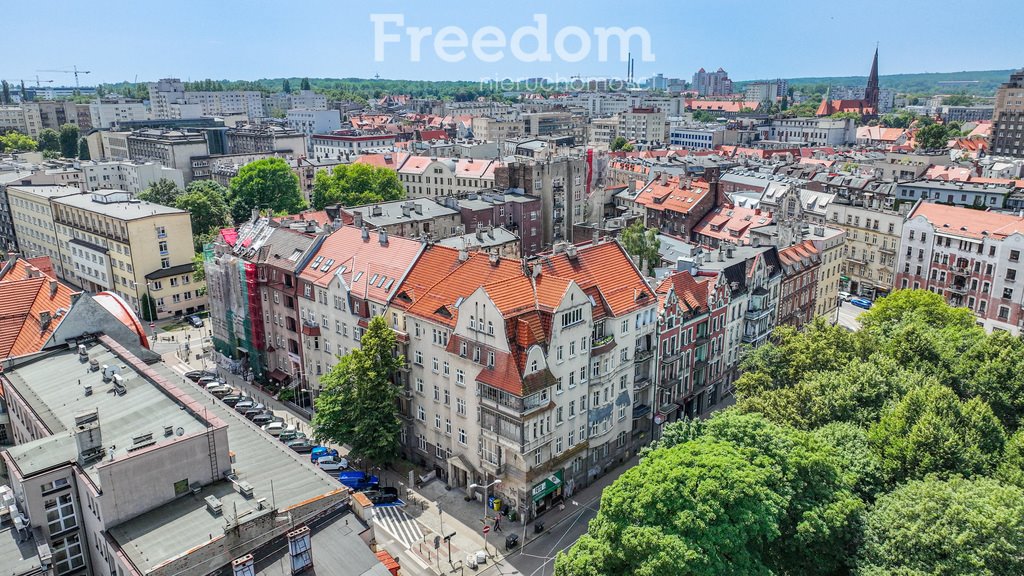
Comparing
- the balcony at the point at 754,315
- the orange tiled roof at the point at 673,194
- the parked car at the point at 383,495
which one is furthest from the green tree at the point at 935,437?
the orange tiled roof at the point at 673,194

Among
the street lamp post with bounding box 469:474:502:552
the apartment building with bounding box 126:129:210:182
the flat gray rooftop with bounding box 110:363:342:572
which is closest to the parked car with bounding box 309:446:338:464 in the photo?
the street lamp post with bounding box 469:474:502:552

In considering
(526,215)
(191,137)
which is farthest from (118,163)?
(526,215)

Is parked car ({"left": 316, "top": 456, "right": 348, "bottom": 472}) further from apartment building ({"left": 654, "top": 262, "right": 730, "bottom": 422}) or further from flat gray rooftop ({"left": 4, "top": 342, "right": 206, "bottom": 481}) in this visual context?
apartment building ({"left": 654, "top": 262, "right": 730, "bottom": 422})

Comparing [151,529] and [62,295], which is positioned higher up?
[62,295]

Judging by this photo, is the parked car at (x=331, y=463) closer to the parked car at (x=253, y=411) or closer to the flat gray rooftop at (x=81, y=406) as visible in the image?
the parked car at (x=253, y=411)

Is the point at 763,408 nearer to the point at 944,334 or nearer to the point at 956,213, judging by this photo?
the point at 944,334
